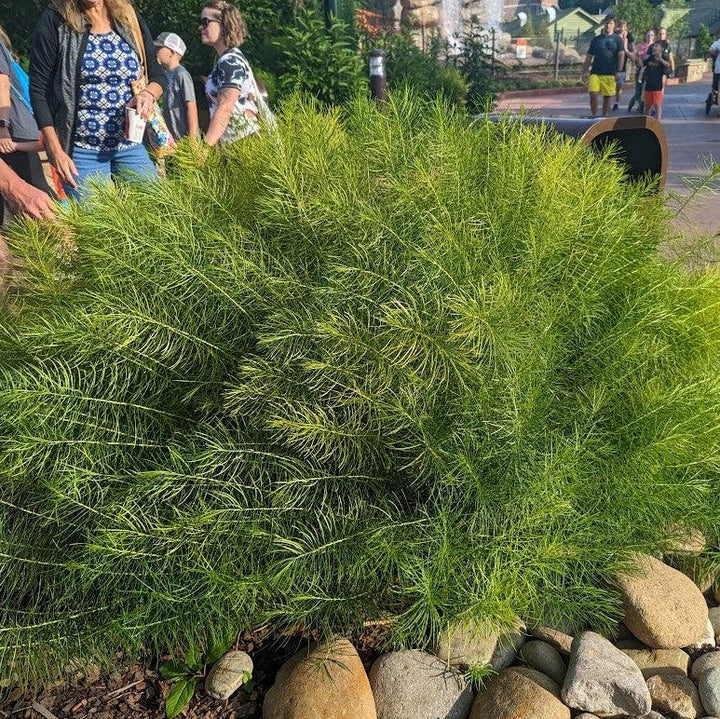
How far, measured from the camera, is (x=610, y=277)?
2.07m

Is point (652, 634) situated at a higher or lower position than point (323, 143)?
lower

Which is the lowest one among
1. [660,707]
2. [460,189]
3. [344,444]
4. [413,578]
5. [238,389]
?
[660,707]

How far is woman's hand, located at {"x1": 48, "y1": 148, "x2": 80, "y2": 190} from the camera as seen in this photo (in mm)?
3686

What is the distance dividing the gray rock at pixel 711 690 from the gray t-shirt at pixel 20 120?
4.07 m

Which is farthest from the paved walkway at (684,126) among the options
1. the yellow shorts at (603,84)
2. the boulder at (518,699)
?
the boulder at (518,699)

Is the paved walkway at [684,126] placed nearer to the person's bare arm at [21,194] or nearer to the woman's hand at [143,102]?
the woman's hand at [143,102]

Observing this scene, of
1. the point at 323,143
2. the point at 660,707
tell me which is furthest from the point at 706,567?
the point at 323,143

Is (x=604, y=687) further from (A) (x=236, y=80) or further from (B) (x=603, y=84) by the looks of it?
(B) (x=603, y=84)

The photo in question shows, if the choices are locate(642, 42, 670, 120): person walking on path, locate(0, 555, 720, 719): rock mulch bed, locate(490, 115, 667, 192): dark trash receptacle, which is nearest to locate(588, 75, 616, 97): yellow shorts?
locate(642, 42, 670, 120): person walking on path

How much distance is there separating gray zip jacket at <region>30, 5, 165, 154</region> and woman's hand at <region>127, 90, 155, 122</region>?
252 millimetres

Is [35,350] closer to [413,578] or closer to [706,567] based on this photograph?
[413,578]

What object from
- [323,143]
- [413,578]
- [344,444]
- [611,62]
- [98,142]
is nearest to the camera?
[413,578]

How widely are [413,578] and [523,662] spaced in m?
0.51

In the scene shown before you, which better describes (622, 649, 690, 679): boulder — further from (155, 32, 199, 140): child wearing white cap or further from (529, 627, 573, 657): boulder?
(155, 32, 199, 140): child wearing white cap
